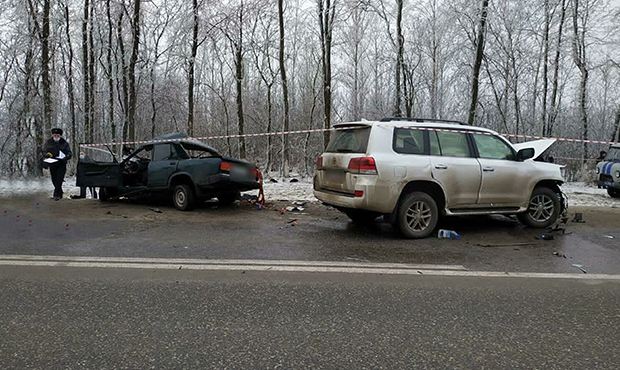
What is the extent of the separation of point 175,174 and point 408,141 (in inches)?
206

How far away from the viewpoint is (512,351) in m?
3.38

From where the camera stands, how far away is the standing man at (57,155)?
1141 centimetres

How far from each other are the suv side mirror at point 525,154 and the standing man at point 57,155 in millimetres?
10455

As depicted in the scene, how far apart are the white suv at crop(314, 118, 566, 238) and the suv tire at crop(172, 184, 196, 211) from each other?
3165 millimetres

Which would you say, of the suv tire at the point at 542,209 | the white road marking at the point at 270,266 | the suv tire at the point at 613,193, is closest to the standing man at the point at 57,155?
the white road marking at the point at 270,266

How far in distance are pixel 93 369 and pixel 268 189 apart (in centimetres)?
1087

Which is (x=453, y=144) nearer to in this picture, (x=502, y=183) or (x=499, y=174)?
(x=499, y=174)

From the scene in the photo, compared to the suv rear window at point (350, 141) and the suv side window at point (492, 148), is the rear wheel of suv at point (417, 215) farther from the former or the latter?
the suv side window at point (492, 148)

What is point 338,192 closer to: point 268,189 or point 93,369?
point 93,369

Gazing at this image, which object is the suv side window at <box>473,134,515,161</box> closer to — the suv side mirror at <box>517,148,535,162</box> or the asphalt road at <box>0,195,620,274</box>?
the suv side mirror at <box>517,148,535,162</box>

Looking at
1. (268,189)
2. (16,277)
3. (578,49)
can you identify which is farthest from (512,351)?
(578,49)

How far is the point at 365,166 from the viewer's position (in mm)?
7035

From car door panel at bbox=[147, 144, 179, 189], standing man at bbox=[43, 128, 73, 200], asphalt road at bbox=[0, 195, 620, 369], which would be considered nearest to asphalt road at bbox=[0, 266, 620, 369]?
asphalt road at bbox=[0, 195, 620, 369]

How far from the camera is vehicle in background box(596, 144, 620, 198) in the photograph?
13.5m
